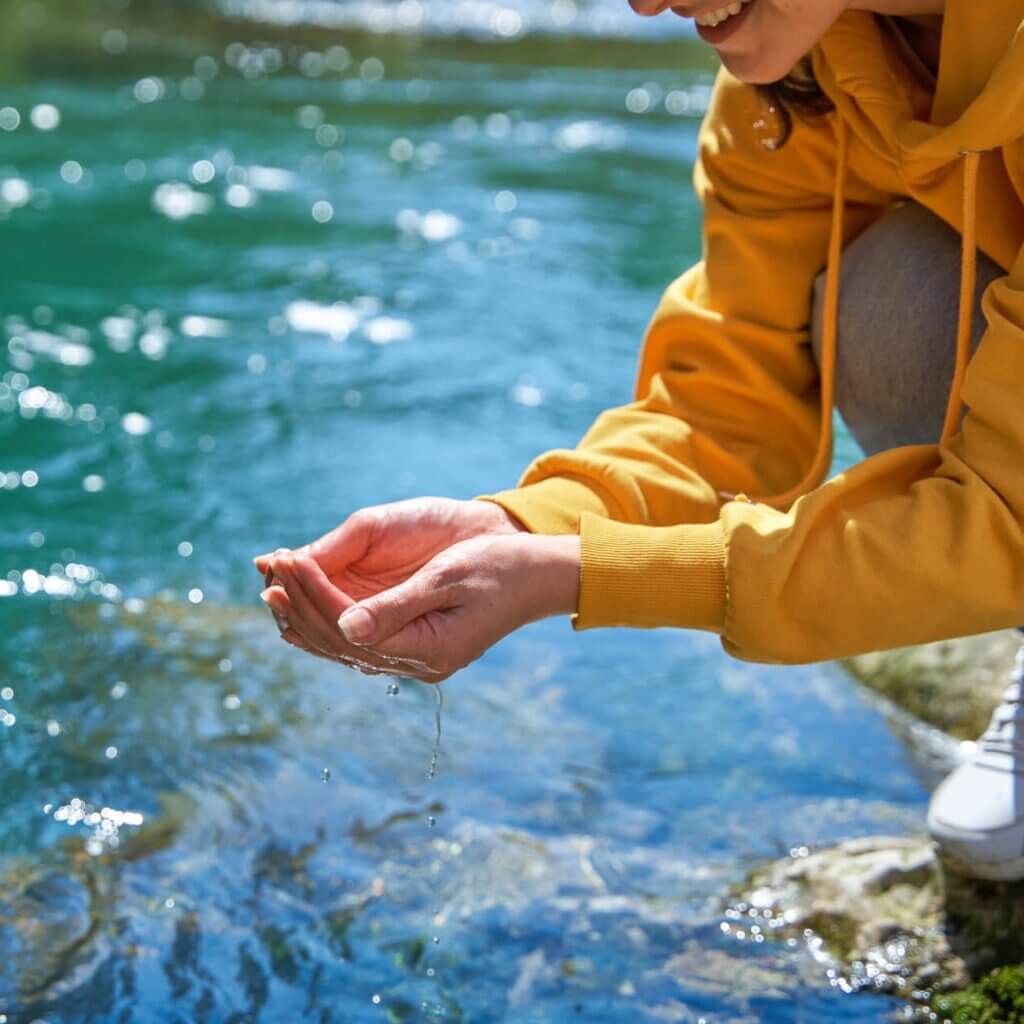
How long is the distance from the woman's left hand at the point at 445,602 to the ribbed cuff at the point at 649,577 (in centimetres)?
2

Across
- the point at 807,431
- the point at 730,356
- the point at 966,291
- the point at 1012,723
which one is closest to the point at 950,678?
the point at 1012,723

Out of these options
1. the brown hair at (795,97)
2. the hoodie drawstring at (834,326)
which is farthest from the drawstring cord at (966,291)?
the brown hair at (795,97)

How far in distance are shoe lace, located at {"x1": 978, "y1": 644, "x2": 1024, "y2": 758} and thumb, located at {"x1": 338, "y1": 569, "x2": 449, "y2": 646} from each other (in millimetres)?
854

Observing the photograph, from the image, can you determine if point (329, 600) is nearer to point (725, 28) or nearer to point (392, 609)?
point (392, 609)

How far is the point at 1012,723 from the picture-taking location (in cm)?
195

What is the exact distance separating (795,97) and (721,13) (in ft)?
0.91

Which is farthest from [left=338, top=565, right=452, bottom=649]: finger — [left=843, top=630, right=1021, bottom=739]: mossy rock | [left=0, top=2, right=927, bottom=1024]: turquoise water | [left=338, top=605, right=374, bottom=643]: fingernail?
[left=843, top=630, right=1021, bottom=739]: mossy rock

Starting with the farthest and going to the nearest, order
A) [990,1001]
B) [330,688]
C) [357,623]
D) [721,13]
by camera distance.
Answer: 1. [330,688]
2. [990,1001]
3. [721,13]
4. [357,623]

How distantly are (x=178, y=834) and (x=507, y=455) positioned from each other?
1.62 meters

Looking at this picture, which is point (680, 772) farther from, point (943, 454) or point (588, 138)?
point (588, 138)

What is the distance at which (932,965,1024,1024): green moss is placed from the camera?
1.81m

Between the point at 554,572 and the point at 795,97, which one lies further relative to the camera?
the point at 795,97

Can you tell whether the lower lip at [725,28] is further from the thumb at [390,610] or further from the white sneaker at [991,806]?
the white sneaker at [991,806]

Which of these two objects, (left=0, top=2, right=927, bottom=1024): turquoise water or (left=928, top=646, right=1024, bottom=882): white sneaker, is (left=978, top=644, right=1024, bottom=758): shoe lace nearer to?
(left=928, top=646, right=1024, bottom=882): white sneaker
